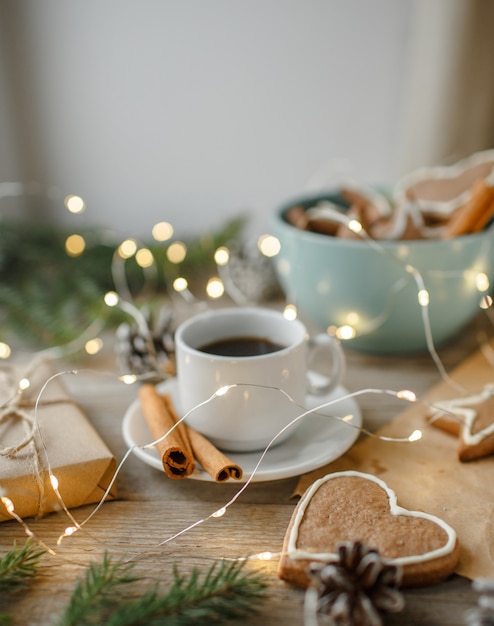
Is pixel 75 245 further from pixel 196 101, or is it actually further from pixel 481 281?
pixel 481 281

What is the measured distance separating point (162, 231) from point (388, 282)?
652 millimetres

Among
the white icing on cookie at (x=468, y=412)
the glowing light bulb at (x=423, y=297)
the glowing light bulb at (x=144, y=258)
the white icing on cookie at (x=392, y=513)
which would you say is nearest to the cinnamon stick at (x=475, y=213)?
the glowing light bulb at (x=423, y=297)

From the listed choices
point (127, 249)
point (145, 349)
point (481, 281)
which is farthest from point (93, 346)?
point (481, 281)

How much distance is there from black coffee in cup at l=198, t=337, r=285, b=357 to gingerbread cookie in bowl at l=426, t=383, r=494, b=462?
211mm

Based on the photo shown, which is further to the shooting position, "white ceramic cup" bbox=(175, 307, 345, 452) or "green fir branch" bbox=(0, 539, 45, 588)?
"white ceramic cup" bbox=(175, 307, 345, 452)

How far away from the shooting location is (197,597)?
0.52m

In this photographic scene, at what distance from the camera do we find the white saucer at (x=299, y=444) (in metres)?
0.67

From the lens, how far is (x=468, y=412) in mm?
759

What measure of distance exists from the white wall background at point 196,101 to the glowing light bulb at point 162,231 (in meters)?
0.02

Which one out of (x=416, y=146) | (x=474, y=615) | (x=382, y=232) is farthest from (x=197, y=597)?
(x=416, y=146)

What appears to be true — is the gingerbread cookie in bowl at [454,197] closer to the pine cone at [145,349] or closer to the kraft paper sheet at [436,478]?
the kraft paper sheet at [436,478]

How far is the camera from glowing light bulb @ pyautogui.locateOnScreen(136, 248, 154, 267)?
1.24 m

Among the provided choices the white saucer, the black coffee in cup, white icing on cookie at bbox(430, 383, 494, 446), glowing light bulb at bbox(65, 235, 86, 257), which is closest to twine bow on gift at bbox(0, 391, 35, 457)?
the white saucer

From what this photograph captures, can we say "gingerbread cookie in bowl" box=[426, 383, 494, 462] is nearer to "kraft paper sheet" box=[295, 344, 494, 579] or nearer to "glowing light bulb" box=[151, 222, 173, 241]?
"kraft paper sheet" box=[295, 344, 494, 579]
